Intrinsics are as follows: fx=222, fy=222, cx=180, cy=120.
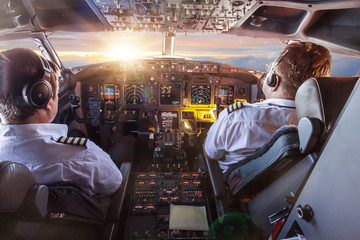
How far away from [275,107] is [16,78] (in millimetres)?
1363

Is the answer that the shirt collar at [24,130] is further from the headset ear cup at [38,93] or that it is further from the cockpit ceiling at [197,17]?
the cockpit ceiling at [197,17]

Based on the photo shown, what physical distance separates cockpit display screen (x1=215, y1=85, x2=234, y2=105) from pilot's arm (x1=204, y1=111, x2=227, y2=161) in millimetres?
2114

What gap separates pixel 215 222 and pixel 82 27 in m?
2.94

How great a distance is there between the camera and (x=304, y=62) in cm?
124

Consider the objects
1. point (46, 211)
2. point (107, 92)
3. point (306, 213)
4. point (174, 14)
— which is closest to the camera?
point (306, 213)

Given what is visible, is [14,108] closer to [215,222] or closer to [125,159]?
Result: [215,222]

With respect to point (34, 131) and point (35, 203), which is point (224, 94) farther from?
point (35, 203)

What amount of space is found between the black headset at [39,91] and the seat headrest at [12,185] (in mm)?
345

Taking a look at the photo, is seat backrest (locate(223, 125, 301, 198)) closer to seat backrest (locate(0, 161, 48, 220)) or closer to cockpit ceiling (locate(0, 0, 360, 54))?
seat backrest (locate(0, 161, 48, 220))

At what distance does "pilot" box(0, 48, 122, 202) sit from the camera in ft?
3.19

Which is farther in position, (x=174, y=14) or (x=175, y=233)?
(x=174, y=14)

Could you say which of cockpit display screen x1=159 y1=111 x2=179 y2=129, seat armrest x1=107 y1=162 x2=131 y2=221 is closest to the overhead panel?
cockpit display screen x1=159 y1=111 x2=179 y2=129

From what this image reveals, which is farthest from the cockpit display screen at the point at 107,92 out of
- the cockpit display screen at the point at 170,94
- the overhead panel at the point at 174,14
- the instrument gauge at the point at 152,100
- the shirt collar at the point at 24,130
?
the shirt collar at the point at 24,130

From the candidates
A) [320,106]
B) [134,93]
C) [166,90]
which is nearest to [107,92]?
[134,93]
